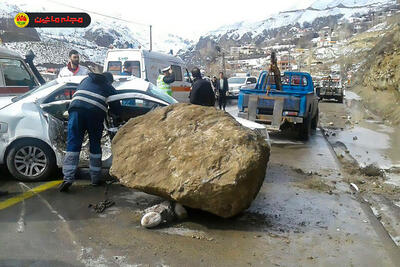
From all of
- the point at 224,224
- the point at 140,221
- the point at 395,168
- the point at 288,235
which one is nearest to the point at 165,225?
A: the point at 140,221

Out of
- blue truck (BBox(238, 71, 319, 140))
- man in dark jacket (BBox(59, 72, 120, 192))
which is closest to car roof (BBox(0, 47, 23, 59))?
man in dark jacket (BBox(59, 72, 120, 192))

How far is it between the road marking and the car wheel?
0.59 ft

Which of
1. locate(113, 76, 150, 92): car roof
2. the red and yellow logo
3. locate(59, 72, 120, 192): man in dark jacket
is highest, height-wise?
the red and yellow logo

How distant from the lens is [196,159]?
4.27 m

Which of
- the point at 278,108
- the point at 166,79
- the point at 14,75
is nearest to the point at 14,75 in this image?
the point at 14,75

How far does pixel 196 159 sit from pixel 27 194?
2.47 m

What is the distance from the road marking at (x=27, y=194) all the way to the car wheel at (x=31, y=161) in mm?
180

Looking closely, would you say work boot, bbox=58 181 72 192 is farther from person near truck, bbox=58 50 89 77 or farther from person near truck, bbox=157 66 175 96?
person near truck, bbox=157 66 175 96

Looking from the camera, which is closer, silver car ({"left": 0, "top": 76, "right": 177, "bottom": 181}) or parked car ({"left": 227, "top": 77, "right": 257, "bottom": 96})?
silver car ({"left": 0, "top": 76, "right": 177, "bottom": 181})

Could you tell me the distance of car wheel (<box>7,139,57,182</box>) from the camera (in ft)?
18.3

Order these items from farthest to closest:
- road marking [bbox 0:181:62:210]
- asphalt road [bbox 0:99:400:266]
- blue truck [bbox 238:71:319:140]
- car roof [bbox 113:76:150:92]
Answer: blue truck [bbox 238:71:319:140]
car roof [bbox 113:76:150:92]
road marking [bbox 0:181:62:210]
asphalt road [bbox 0:99:400:266]

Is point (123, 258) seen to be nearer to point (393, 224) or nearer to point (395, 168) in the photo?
point (393, 224)

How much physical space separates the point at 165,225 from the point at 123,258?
850 millimetres

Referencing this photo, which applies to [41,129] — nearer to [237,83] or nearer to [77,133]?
[77,133]
